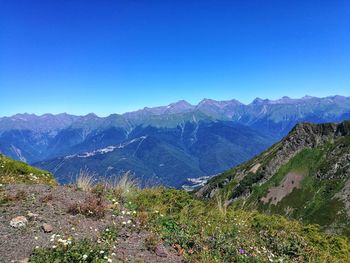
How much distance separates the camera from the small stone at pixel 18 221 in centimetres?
1000

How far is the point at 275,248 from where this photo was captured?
40.2 feet

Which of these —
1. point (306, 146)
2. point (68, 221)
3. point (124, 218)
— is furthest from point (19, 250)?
point (306, 146)

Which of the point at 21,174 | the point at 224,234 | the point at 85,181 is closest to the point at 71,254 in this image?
the point at 224,234

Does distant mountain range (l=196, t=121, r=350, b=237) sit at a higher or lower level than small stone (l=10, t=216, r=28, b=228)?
lower

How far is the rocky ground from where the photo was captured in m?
9.22

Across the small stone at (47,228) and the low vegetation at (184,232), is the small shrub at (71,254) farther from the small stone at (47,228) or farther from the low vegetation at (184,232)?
the small stone at (47,228)

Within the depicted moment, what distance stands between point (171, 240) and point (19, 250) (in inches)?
163

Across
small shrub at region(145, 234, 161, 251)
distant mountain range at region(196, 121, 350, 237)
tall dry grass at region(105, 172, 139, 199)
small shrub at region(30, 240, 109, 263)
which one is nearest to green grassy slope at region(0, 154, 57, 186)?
tall dry grass at region(105, 172, 139, 199)

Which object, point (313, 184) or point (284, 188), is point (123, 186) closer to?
point (313, 184)

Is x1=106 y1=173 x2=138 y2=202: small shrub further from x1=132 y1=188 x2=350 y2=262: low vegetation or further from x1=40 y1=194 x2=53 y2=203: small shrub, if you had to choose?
x1=40 y1=194 x2=53 y2=203: small shrub

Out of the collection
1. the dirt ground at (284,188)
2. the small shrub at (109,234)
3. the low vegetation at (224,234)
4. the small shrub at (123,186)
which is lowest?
the dirt ground at (284,188)

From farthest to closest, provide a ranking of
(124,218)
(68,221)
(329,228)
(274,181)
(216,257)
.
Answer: (274,181) < (329,228) < (124,218) < (68,221) < (216,257)

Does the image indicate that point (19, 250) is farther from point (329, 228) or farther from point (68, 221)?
point (329, 228)

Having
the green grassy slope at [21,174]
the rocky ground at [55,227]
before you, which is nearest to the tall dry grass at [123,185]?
the rocky ground at [55,227]
